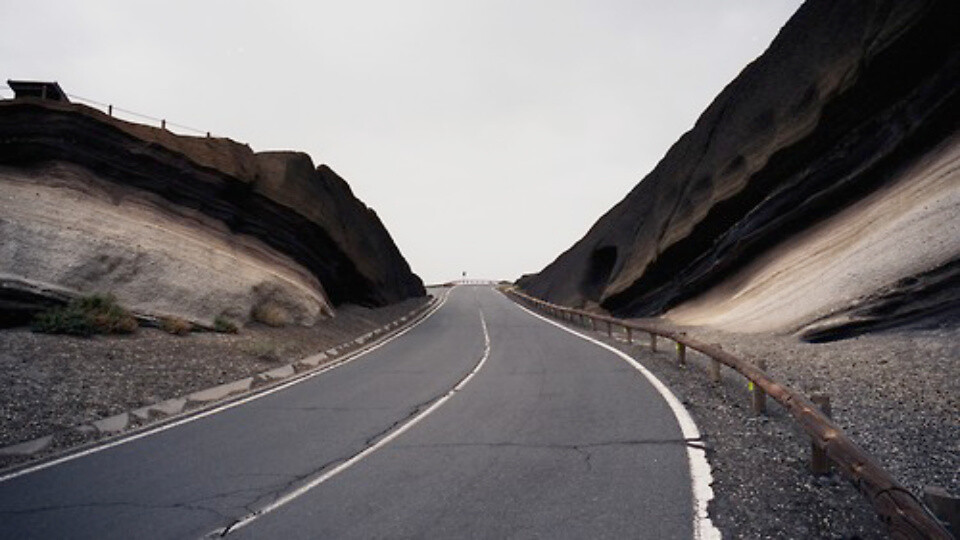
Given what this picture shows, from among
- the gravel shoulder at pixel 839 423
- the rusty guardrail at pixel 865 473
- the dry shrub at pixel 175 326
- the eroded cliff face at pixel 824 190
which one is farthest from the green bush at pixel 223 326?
the eroded cliff face at pixel 824 190

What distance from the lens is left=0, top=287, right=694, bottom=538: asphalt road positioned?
4797mm

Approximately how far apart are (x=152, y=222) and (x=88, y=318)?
630 centimetres

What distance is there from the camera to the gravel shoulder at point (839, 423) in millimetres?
4609

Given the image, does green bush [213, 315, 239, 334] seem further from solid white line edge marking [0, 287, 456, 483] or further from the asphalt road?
the asphalt road

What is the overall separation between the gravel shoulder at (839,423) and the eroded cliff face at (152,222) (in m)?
13.5

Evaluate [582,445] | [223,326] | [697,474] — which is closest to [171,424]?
[582,445]

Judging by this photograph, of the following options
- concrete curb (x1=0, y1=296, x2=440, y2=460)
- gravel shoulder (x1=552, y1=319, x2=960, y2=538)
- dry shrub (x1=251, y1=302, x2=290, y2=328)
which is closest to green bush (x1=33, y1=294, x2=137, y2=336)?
concrete curb (x1=0, y1=296, x2=440, y2=460)

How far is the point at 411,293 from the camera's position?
2216 inches

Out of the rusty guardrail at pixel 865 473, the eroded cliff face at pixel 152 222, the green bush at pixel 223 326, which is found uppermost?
the eroded cliff face at pixel 152 222

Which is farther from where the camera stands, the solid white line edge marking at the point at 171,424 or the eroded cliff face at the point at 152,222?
the eroded cliff face at the point at 152,222

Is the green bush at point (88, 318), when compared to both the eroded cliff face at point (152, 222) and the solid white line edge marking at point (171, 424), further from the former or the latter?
the solid white line edge marking at point (171, 424)

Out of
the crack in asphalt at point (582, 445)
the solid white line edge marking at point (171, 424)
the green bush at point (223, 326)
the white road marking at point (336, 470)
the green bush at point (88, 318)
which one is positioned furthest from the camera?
the green bush at point (223, 326)

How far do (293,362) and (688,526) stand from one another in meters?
12.9

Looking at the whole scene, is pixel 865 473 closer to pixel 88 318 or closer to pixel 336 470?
pixel 336 470
